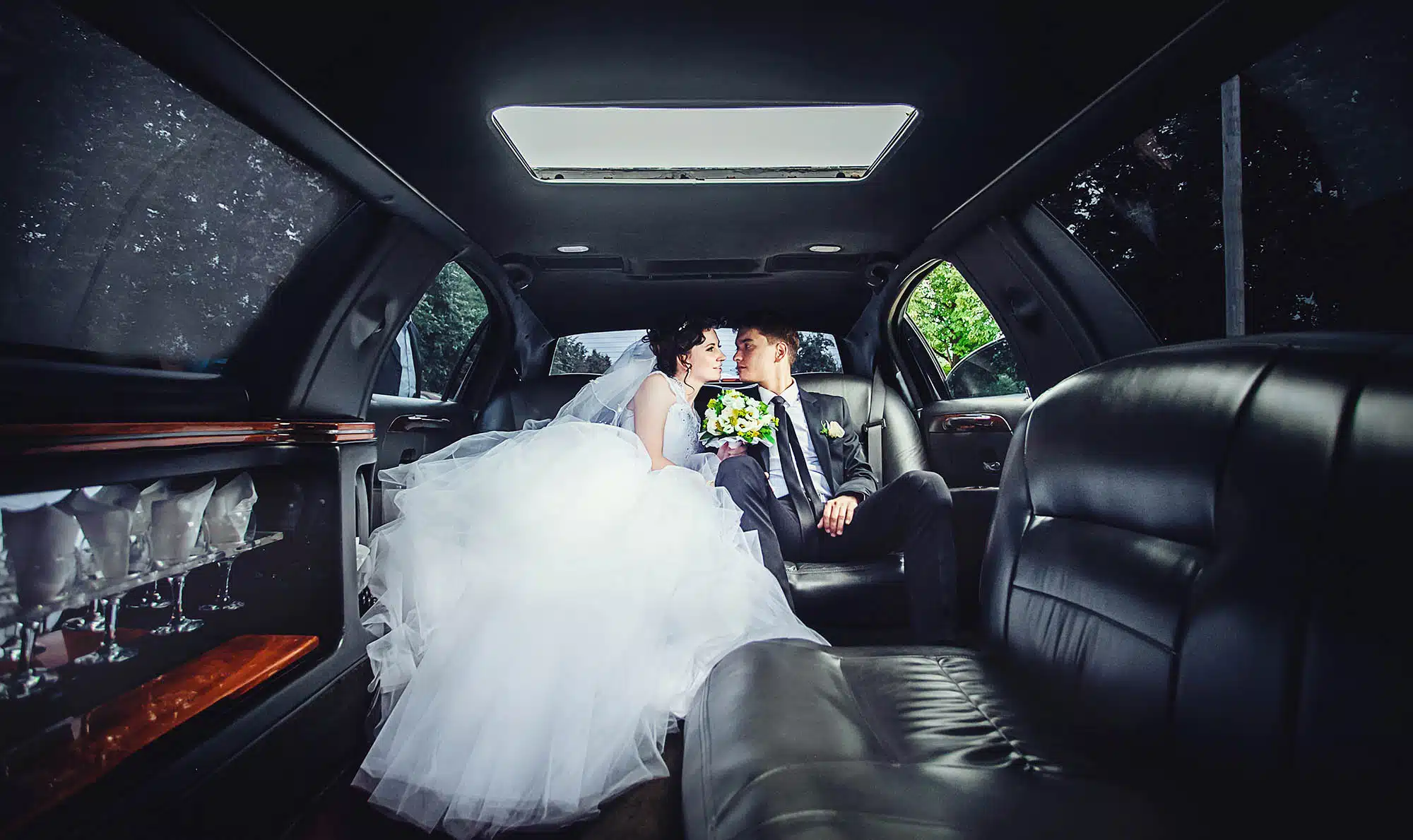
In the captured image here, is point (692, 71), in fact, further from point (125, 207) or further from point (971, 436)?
point (971, 436)

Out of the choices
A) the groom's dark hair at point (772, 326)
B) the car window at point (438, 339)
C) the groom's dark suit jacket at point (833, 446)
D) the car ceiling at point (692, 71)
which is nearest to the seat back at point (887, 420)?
the groom's dark suit jacket at point (833, 446)

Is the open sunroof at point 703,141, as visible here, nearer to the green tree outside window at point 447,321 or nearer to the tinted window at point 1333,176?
the tinted window at point 1333,176

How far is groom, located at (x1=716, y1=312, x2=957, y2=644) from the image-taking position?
254cm

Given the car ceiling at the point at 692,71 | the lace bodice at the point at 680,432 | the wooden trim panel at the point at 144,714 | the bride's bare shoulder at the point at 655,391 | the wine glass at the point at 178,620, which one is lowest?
the wooden trim panel at the point at 144,714

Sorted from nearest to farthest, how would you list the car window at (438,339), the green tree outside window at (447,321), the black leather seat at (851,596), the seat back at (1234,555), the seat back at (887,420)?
the seat back at (1234,555), the black leather seat at (851,596), the car window at (438,339), the green tree outside window at (447,321), the seat back at (887,420)

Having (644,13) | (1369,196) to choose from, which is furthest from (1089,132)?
(644,13)

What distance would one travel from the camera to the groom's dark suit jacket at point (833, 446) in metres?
3.25

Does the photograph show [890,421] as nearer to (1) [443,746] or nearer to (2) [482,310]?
(2) [482,310]

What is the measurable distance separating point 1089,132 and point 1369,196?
2.39 ft

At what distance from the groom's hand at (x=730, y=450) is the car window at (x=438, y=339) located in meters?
1.45

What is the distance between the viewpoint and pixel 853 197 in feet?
9.10

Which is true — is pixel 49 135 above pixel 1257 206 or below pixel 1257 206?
above

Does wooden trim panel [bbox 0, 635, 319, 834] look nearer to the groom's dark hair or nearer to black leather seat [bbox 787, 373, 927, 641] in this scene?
black leather seat [bbox 787, 373, 927, 641]

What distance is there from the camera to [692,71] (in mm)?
1784
